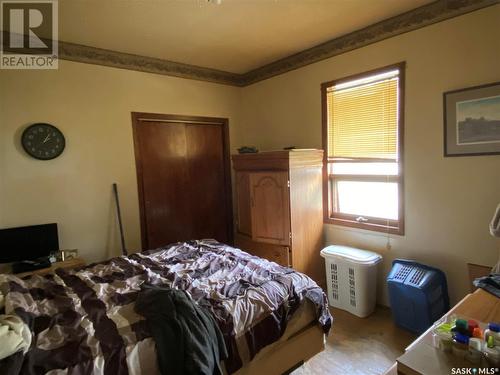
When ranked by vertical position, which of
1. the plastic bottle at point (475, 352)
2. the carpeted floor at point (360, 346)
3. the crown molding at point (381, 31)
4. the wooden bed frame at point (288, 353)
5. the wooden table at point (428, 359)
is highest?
the crown molding at point (381, 31)

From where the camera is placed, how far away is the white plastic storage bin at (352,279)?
8.57 feet

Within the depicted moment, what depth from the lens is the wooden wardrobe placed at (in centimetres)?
288

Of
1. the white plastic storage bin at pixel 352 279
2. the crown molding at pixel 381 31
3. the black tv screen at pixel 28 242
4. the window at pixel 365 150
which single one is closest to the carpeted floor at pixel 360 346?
the white plastic storage bin at pixel 352 279

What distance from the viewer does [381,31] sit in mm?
2570

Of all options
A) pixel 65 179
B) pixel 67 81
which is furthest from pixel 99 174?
pixel 67 81

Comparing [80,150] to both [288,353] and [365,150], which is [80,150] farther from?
[365,150]

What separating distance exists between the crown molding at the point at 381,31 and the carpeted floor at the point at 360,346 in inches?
96.4

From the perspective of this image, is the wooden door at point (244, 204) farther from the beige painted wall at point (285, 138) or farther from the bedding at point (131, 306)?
the bedding at point (131, 306)

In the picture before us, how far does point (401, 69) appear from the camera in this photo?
2.49 m

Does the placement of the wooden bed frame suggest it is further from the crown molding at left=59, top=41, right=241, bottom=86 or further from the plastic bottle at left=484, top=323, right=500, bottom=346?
the crown molding at left=59, top=41, right=241, bottom=86

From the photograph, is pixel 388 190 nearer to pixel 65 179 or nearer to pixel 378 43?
pixel 378 43

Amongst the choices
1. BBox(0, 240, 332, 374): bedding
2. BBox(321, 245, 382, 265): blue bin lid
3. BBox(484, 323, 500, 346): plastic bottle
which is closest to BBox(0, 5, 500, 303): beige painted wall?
BBox(321, 245, 382, 265): blue bin lid

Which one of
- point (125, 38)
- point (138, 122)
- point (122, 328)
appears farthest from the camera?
point (138, 122)

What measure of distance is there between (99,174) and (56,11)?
56.3 inches
